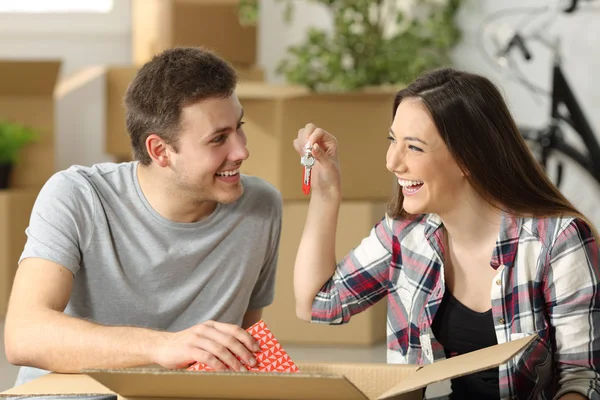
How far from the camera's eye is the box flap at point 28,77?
348 cm

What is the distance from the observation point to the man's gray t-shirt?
1.56m

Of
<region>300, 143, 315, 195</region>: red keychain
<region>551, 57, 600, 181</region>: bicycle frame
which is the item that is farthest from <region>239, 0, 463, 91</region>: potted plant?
<region>300, 143, 315, 195</region>: red keychain

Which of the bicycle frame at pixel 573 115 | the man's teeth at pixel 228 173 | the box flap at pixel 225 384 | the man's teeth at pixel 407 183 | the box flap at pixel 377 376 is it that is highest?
the man's teeth at pixel 407 183

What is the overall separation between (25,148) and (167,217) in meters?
2.18

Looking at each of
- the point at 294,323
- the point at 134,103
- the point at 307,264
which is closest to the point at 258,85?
the point at 294,323

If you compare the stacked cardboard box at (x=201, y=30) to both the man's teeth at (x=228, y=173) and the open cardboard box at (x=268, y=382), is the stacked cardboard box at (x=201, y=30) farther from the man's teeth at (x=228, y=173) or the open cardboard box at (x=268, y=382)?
the open cardboard box at (x=268, y=382)

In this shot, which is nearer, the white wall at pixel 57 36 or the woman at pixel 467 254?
the woman at pixel 467 254

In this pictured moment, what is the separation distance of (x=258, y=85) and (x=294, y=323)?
0.85 meters

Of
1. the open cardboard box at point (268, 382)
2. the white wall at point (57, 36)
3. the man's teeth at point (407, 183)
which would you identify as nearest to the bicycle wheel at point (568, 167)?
the white wall at point (57, 36)

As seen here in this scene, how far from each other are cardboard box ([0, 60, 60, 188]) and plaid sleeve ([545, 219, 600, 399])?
262 centimetres

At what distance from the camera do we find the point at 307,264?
1.53 meters

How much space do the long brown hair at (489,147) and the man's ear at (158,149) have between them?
0.49 m

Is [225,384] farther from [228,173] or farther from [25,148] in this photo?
[25,148]

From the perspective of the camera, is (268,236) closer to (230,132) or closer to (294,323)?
(230,132)
